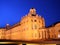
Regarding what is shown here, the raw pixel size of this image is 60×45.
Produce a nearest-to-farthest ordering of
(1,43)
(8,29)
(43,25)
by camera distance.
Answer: (1,43) → (43,25) → (8,29)

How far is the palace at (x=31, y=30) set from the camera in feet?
26.0

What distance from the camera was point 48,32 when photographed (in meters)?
8.13

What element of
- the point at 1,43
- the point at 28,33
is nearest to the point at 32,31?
the point at 28,33

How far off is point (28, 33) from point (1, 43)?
121 inches

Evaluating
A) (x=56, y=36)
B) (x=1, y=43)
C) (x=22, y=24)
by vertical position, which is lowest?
(x=1, y=43)

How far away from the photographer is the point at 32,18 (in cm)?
834

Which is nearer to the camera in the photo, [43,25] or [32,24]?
[43,25]

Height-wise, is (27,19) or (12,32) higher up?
(27,19)

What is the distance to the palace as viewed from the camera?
7914 millimetres

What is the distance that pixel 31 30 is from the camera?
8383 millimetres

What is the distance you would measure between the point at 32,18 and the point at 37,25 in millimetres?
388

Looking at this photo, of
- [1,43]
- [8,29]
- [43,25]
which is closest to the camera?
[1,43]

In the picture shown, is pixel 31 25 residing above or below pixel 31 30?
above

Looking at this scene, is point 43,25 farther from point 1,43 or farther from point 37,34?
point 1,43
